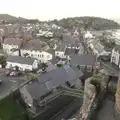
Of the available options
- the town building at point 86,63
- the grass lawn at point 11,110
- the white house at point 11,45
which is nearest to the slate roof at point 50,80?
the grass lawn at point 11,110

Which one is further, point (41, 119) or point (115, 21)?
point (115, 21)

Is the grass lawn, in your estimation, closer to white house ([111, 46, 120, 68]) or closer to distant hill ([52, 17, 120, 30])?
white house ([111, 46, 120, 68])

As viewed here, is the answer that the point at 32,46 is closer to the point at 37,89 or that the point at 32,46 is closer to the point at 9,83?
the point at 9,83

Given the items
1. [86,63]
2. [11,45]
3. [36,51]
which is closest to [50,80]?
[86,63]

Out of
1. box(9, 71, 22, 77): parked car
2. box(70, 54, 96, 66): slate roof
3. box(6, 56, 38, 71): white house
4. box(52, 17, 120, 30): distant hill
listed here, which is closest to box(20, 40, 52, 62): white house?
box(6, 56, 38, 71): white house

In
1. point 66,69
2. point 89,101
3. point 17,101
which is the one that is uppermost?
point 89,101

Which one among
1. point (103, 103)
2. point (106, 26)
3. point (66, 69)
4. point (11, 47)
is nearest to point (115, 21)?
point (106, 26)

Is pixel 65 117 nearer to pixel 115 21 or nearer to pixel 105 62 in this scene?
pixel 105 62
